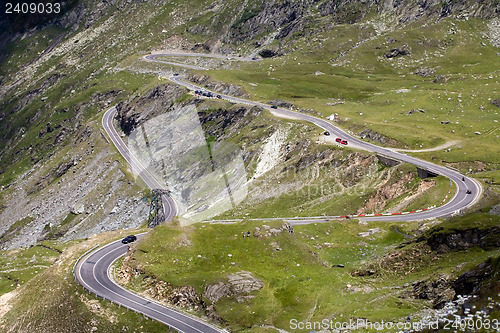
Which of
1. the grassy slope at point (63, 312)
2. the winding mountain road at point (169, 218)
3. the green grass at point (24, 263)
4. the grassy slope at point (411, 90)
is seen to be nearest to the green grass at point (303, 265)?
the winding mountain road at point (169, 218)

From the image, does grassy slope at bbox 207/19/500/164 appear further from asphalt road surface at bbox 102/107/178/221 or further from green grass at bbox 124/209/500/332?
asphalt road surface at bbox 102/107/178/221

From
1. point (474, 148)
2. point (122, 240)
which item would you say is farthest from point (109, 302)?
point (474, 148)

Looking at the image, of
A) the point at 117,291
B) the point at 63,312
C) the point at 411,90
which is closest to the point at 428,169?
the point at 117,291

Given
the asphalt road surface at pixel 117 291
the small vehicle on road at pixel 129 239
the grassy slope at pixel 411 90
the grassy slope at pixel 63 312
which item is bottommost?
the grassy slope at pixel 411 90

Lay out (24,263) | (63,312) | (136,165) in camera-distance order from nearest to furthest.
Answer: (63,312) → (24,263) → (136,165)

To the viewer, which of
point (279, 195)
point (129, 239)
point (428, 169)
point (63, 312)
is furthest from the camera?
point (279, 195)

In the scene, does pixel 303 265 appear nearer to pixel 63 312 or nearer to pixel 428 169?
pixel 63 312

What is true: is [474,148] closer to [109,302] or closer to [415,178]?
[415,178]

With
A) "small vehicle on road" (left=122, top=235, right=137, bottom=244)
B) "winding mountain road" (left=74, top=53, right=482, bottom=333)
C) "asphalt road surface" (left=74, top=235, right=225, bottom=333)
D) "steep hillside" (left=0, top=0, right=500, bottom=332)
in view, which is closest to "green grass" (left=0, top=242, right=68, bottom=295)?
"steep hillside" (left=0, top=0, right=500, bottom=332)

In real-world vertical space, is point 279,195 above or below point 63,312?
below

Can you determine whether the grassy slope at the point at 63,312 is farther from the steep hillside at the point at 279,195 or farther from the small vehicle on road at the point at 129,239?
the small vehicle on road at the point at 129,239

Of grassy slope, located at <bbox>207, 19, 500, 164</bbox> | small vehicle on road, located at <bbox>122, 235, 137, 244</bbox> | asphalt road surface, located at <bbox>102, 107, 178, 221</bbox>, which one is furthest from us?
asphalt road surface, located at <bbox>102, 107, 178, 221</bbox>
